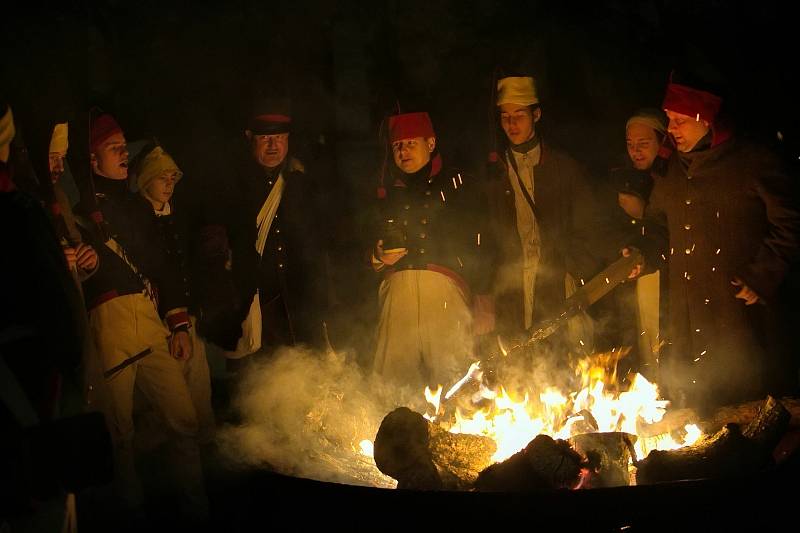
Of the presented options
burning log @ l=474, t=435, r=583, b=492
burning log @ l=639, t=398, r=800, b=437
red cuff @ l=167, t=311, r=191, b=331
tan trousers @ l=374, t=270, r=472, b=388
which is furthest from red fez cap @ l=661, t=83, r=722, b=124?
red cuff @ l=167, t=311, r=191, b=331


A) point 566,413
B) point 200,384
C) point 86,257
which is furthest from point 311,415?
point 86,257

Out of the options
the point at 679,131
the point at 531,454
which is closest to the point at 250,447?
the point at 531,454

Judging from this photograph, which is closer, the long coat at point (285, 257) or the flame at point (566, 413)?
the flame at point (566, 413)

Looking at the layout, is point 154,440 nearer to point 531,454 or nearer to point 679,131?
point 531,454

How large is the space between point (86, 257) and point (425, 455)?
3200mm

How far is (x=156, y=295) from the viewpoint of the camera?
659 centimetres

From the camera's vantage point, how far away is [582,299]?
6.84 m

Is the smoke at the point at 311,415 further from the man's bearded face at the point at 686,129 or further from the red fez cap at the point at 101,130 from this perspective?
the man's bearded face at the point at 686,129

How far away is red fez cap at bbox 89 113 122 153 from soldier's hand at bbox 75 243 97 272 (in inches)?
32.7

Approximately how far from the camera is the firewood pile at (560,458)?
173 inches

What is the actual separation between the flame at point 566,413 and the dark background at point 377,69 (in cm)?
191

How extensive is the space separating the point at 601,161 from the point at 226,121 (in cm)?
348

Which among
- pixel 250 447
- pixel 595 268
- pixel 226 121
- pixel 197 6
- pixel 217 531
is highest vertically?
pixel 197 6

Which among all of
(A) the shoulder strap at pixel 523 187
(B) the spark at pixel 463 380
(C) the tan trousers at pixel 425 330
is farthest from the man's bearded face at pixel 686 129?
(B) the spark at pixel 463 380
